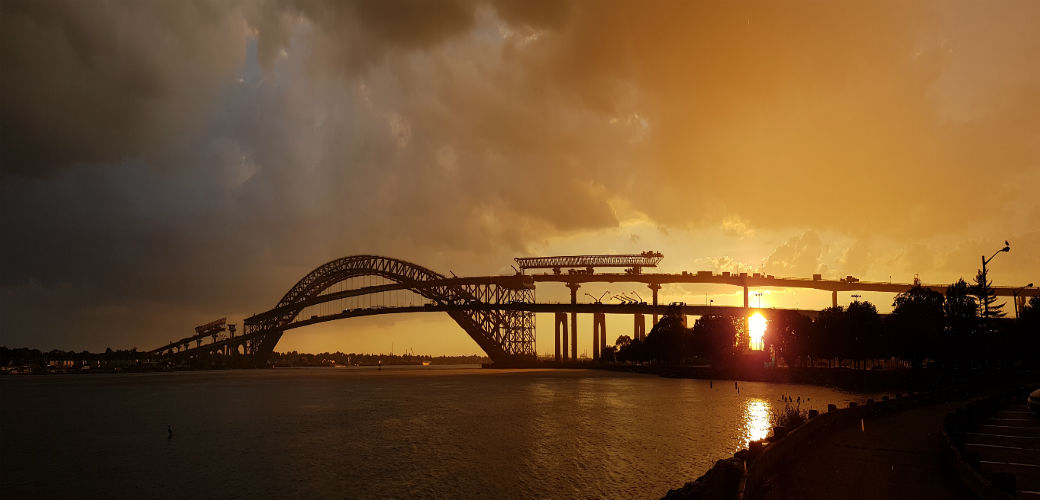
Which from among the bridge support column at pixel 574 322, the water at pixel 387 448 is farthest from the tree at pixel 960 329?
the bridge support column at pixel 574 322

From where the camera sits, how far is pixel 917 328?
61062 millimetres

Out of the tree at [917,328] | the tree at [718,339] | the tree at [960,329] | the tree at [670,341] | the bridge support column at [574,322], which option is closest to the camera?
the tree at [960,329]

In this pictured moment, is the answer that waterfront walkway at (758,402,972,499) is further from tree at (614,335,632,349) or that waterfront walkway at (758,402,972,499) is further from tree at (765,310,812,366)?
tree at (614,335,632,349)

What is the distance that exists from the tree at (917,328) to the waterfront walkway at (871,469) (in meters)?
45.2

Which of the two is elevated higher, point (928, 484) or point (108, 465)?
point (928, 484)

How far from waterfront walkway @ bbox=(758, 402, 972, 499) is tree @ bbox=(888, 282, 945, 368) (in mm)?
45237

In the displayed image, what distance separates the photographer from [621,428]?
36594 millimetres

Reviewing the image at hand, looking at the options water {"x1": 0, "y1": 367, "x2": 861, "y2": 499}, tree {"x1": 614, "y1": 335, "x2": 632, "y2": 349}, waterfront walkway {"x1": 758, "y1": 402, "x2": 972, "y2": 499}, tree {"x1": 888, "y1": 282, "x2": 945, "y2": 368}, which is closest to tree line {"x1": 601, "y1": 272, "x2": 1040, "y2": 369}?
tree {"x1": 888, "y1": 282, "x2": 945, "y2": 368}

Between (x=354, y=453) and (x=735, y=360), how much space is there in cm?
8481

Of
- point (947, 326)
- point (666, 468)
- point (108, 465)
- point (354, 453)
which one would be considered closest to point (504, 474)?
point (666, 468)

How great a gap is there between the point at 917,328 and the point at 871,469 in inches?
2125

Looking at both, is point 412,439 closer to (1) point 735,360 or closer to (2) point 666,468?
(2) point 666,468

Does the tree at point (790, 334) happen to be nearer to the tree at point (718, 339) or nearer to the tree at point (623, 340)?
the tree at point (718, 339)

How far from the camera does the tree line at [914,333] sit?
59.0m
